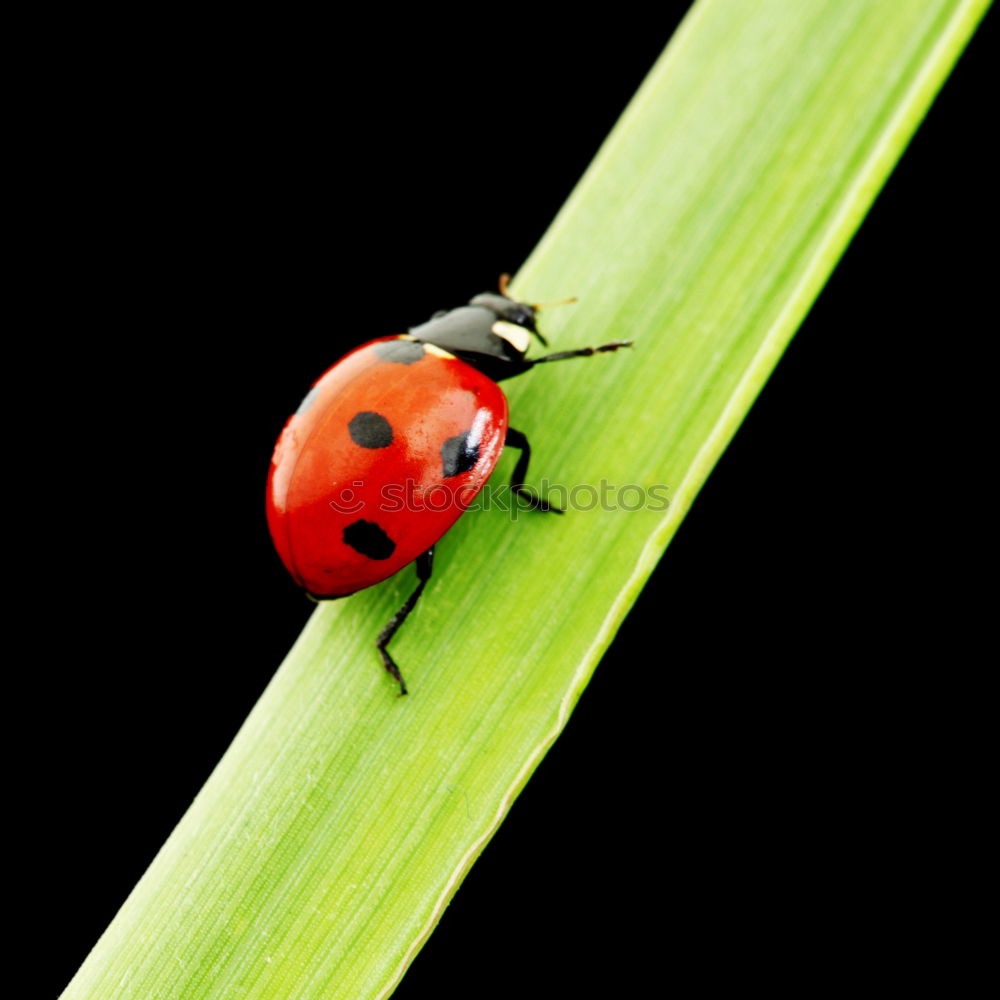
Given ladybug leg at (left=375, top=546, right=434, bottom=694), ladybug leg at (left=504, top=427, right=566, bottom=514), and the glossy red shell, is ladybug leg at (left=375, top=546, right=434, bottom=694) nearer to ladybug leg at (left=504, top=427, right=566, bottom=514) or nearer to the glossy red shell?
the glossy red shell

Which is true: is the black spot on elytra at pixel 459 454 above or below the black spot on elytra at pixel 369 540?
above

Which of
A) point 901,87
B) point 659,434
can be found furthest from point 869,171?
point 659,434

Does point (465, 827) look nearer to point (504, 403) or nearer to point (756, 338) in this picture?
point (504, 403)

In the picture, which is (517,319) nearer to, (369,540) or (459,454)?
(459,454)

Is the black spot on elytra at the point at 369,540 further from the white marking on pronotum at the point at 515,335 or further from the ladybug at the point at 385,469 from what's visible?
the white marking on pronotum at the point at 515,335

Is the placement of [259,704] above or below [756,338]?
below

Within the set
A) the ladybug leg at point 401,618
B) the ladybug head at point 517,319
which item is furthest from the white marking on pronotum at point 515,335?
the ladybug leg at point 401,618
